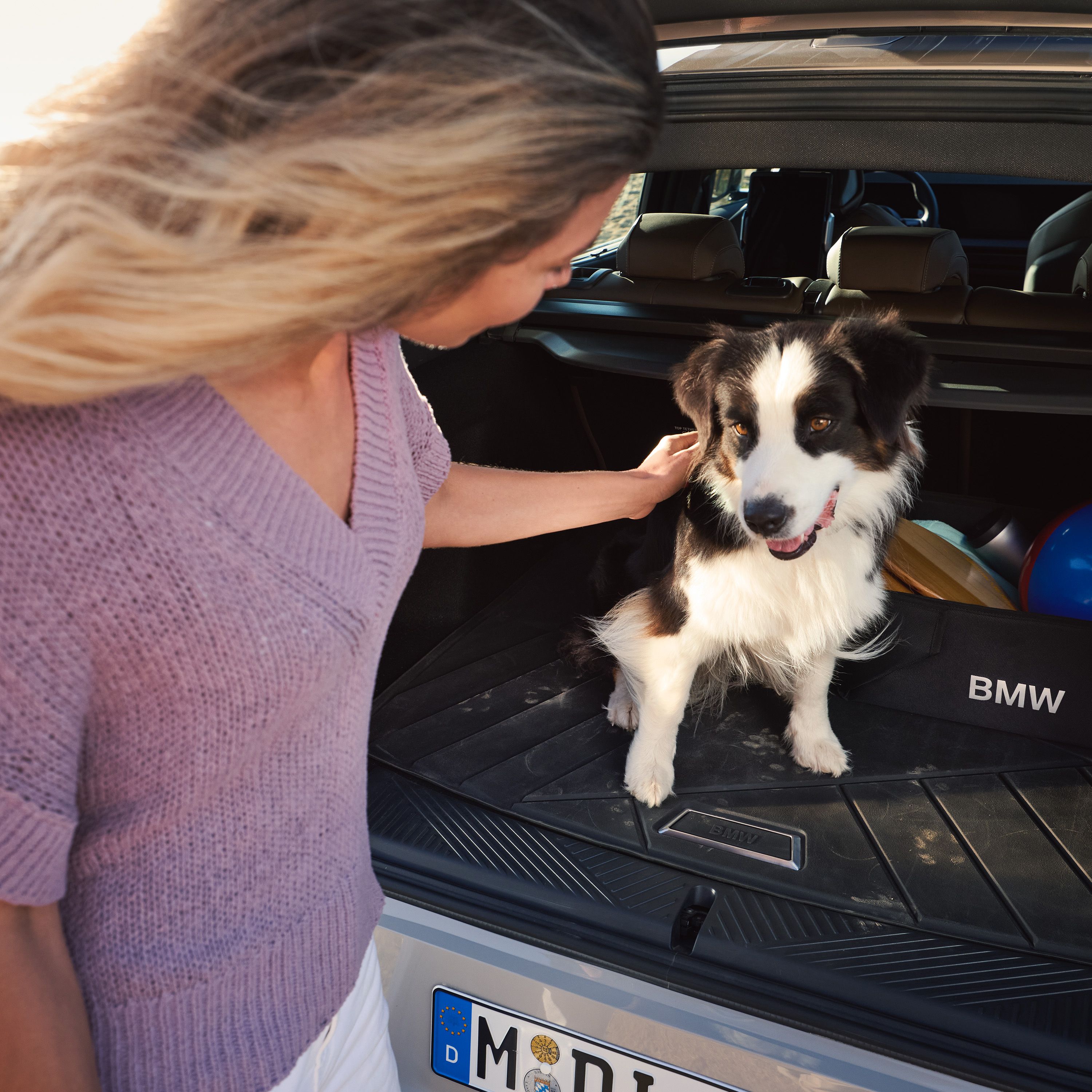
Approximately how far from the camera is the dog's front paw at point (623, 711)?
2.38m

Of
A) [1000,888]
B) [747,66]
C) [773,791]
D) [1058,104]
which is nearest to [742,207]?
[747,66]

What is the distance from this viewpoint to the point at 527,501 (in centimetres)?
170

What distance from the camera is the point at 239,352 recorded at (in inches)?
27.6

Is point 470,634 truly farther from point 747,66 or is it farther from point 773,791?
point 747,66

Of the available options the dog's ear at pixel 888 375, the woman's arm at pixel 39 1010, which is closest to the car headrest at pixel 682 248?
the dog's ear at pixel 888 375

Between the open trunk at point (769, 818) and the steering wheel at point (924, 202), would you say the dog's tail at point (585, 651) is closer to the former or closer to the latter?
the open trunk at point (769, 818)

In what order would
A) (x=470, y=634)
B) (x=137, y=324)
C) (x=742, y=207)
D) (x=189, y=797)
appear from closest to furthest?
(x=137, y=324) < (x=189, y=797) < (x=470, y=634) < (x=742, y=207)

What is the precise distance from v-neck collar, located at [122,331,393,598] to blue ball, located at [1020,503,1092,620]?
6.66ft

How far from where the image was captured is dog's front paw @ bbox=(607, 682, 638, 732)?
7.82 ft

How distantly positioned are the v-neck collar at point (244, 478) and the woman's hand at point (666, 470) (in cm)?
126

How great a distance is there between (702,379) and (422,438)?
1.11 metres

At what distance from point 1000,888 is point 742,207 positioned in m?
3.80

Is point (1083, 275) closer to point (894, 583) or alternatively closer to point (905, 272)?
point (905, 272)

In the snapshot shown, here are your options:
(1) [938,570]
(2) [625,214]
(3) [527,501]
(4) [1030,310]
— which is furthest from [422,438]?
(2) [625,214]
